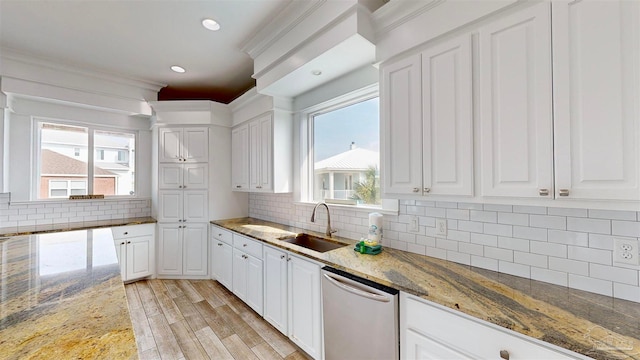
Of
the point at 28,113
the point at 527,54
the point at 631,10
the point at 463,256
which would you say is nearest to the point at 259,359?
the point at 463,256

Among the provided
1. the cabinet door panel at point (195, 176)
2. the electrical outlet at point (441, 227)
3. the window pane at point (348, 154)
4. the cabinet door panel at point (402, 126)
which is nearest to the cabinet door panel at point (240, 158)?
the cabinet door panel at point (195, 176)

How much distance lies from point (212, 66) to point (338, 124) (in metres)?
1.82

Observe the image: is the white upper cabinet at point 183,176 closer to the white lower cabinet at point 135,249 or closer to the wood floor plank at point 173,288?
the white lower cabinet at point 135,249

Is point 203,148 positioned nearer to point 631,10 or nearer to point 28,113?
point 28,113

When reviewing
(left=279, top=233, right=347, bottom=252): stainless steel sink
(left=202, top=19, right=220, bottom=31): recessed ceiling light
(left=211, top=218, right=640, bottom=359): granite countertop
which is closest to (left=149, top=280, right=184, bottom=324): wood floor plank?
(left=279, top=233, right=347, bottom=252): stainless steel sink

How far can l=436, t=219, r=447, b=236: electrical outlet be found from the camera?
177 cm

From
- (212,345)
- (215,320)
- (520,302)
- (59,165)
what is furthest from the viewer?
(59,165)

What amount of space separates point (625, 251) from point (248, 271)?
2792mm

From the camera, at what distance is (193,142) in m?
3.67

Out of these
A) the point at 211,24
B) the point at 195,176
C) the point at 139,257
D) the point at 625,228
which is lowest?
the point at 139,257

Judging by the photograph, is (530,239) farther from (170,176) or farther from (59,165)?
(59,165)

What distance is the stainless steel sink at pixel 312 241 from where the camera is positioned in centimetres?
243

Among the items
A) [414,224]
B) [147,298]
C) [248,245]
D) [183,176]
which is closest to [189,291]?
[147,298]

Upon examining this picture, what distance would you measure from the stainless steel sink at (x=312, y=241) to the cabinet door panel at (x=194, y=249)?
1.72 m
